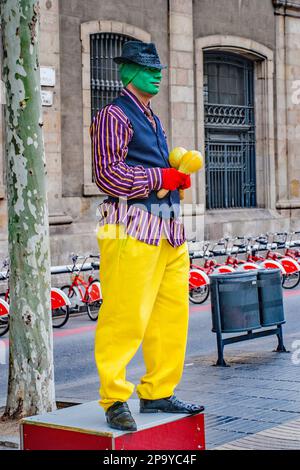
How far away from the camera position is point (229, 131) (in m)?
23.8

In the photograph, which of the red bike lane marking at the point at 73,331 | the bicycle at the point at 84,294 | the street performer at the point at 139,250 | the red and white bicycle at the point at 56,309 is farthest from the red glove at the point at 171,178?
the bicycle at the point at 84,294

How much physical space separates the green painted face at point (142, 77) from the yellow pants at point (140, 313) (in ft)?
2.72

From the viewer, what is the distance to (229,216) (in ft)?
75.7

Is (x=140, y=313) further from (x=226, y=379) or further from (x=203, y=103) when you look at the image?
(x=203, y=103)

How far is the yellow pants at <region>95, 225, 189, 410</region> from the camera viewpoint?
530 centimetres

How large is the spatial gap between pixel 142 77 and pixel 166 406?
5.99 ft

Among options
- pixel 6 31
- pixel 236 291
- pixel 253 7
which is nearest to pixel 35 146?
pixel 6 31

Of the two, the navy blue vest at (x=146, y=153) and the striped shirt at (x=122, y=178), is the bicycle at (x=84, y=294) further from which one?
the striped shirt at (x=122, y=178)

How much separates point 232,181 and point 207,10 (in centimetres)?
404

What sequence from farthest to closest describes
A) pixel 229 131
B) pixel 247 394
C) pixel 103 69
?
pixel 229 131, pixel 103 69, pixel 247 394

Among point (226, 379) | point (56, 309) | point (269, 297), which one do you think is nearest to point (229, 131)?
point (56, 309)

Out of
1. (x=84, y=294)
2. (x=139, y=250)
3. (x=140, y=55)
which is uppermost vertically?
(x=140, y=55)

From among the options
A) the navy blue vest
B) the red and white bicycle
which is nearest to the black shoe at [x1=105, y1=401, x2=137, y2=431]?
the navy blue vest

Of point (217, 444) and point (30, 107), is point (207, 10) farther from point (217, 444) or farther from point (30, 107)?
point (217, 444)
